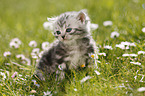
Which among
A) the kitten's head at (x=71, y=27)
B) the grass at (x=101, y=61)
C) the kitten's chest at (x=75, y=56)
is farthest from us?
the kitten's chest at (x=75, y=56)

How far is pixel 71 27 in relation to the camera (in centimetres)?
376

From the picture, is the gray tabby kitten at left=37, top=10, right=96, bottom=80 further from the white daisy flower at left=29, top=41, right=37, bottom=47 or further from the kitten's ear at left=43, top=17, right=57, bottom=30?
the white daisy flower at left=29, top=41, right=37, bottom=47

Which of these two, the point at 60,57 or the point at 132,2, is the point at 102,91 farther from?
the point at 132,2


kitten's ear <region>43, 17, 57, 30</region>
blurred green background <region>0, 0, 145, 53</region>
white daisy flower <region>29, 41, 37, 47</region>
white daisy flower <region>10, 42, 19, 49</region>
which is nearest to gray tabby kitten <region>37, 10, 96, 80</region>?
kitten's ear <region>43, 17, 57, 30</region>

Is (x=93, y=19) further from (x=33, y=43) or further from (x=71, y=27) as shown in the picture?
(x=71, y=27)

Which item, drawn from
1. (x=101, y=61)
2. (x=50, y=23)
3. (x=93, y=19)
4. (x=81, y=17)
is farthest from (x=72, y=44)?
(x=93, y=19)

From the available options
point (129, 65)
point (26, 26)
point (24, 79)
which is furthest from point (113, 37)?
point (26, 26)

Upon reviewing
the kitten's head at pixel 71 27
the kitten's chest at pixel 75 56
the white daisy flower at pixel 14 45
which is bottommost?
the kitten's chest at pixel 75 56

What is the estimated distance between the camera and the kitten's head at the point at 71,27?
3727mm

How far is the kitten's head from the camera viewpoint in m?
3.73

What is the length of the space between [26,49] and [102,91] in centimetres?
308

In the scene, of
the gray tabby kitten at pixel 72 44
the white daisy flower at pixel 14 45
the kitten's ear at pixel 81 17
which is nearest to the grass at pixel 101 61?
the white daisy flower at pixel 14 45

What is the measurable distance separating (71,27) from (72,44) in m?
0.34

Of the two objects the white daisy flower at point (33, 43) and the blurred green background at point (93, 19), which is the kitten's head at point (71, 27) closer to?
the blurred green background at point (93, 19)
